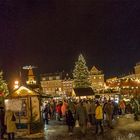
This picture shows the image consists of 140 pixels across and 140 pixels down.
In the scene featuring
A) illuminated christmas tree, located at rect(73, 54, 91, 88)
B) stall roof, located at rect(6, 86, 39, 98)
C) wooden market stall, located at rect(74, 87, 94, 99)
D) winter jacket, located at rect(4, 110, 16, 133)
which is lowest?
winter jacket, located at rect(4, 110, 16, 133)

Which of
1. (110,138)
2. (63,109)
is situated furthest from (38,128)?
(63,109)

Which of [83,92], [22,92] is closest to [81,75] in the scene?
[83,92]

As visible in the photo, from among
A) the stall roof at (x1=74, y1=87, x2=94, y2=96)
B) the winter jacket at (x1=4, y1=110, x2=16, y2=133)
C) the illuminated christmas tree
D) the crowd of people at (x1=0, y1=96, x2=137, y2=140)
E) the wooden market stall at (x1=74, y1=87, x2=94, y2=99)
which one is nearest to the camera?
the winter jacket at (x1=4, y1=110, x2=16, y2=133)

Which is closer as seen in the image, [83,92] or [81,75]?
[83,92]

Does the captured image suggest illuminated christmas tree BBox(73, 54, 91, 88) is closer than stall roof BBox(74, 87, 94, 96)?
No

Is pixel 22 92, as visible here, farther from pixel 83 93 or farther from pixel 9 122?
pixel 83 93

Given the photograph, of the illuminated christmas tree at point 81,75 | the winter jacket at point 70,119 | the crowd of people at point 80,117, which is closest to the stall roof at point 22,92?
the crowd of people at point 80,117

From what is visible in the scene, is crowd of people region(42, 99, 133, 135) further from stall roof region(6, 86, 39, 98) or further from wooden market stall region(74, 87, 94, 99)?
wooden market stall region(74, 87, 94, 99)

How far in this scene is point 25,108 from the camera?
25.9 metres

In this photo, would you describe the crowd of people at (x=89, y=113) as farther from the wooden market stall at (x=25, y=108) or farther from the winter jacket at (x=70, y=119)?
the wooden market stall at (x=25, y=108)

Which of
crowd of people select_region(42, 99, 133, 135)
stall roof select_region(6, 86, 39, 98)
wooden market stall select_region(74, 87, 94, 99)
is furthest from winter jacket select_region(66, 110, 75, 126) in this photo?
wooden market stall select_region(74, 87, 94, 99)

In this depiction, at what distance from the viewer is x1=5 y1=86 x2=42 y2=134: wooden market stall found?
25.6m

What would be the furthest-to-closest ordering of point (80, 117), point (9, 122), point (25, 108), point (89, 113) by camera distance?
point (89, 113) → point (25, 108) → point (80, 117) → point (9, 122)

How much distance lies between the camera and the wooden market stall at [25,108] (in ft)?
84.0
